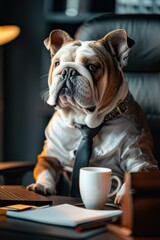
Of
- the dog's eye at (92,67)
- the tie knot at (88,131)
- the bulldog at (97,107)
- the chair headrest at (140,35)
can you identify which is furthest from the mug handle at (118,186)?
the chair headrest at (140,35)

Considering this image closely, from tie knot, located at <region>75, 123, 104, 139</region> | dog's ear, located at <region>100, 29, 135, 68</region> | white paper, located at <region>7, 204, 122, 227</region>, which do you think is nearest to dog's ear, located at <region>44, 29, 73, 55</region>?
dog's ear, located at <region>100, 29, 135, 68</region>

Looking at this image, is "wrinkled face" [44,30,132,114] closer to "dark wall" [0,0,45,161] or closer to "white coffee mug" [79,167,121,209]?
A: "white coffee mug" [79,167,121,209]

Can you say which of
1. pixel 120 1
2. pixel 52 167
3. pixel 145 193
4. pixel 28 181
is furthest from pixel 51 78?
pixel 120 1

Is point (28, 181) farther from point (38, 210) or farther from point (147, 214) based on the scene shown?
point (147, 214)

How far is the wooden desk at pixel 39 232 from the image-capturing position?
1.16m

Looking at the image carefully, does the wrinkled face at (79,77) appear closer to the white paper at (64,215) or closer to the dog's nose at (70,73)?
the dog's nose at (70,73)

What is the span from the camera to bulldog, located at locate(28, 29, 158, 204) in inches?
58.5

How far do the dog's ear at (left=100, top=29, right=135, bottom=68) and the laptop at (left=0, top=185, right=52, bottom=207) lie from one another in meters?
0.43

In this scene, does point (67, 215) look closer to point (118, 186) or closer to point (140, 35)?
point (118, 186)

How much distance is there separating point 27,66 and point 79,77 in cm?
150

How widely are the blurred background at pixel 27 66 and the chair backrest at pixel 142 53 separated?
886mm

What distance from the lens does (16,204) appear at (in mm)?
1404

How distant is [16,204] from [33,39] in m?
1.65

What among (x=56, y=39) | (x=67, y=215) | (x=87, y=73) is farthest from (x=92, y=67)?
(x=67, y=215)
